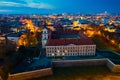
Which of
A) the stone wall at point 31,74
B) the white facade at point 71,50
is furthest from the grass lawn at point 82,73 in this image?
the white facade at point 71,50

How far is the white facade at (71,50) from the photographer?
1018 inches

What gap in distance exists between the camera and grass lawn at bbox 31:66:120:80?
2070cm

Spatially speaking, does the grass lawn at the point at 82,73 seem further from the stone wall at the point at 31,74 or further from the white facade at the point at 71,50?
the white facade at the point at 71,50

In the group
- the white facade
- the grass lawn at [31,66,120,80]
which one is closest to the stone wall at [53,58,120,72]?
the grass lawn at [31,66,120,80]

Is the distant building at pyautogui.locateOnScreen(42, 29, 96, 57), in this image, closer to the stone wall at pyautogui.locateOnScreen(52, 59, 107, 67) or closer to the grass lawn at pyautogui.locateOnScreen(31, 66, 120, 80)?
→ the stone wall at pyautogui.locateOnScreen(52, 59, 107, 67)

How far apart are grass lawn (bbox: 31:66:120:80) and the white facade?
3.17 m

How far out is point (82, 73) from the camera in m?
21.9

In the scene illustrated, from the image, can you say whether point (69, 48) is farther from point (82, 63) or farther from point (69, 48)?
point (82, 63)

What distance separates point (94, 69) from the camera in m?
23.1

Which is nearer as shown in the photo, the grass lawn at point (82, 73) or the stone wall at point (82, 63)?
the grass lawn at point (82, 73)

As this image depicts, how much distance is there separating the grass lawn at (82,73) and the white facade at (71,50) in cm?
317

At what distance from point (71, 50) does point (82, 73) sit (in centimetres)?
501

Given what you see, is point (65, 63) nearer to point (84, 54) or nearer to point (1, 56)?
point (84, 54)

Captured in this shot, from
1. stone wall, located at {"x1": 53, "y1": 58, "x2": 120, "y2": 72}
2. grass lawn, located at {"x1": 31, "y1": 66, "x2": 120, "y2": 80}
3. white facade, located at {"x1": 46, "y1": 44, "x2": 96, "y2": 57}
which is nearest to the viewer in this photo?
grass lawn, located at {"x1": 31, "y1": 66, "x2": 120, "y2": 80}
